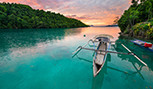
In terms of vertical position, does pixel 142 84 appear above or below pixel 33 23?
below

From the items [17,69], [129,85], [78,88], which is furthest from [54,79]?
[129,85]

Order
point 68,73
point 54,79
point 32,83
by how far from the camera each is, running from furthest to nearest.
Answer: point 68,73 < point 54,79 < point 32,83

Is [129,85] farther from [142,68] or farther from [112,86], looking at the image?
[142,68]

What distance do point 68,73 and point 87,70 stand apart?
338 cm

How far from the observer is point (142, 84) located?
8750mm

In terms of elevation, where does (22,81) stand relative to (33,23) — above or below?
below

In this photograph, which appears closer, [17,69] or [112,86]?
[112,86]

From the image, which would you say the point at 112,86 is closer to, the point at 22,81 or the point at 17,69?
the point at 22,81

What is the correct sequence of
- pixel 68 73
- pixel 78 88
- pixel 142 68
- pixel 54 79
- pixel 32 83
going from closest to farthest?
pixel 78 88
pixel 32 83
pixel 54 79
pixel 68 73
pixel 142 68

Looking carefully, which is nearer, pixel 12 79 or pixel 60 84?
pixel 60 84

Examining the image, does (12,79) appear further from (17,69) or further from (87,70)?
(87,70)

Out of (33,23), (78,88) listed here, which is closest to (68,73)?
(78,88)

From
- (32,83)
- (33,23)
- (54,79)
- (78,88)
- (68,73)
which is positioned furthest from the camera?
(33,23)

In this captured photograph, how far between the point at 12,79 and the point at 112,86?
1395 cm
